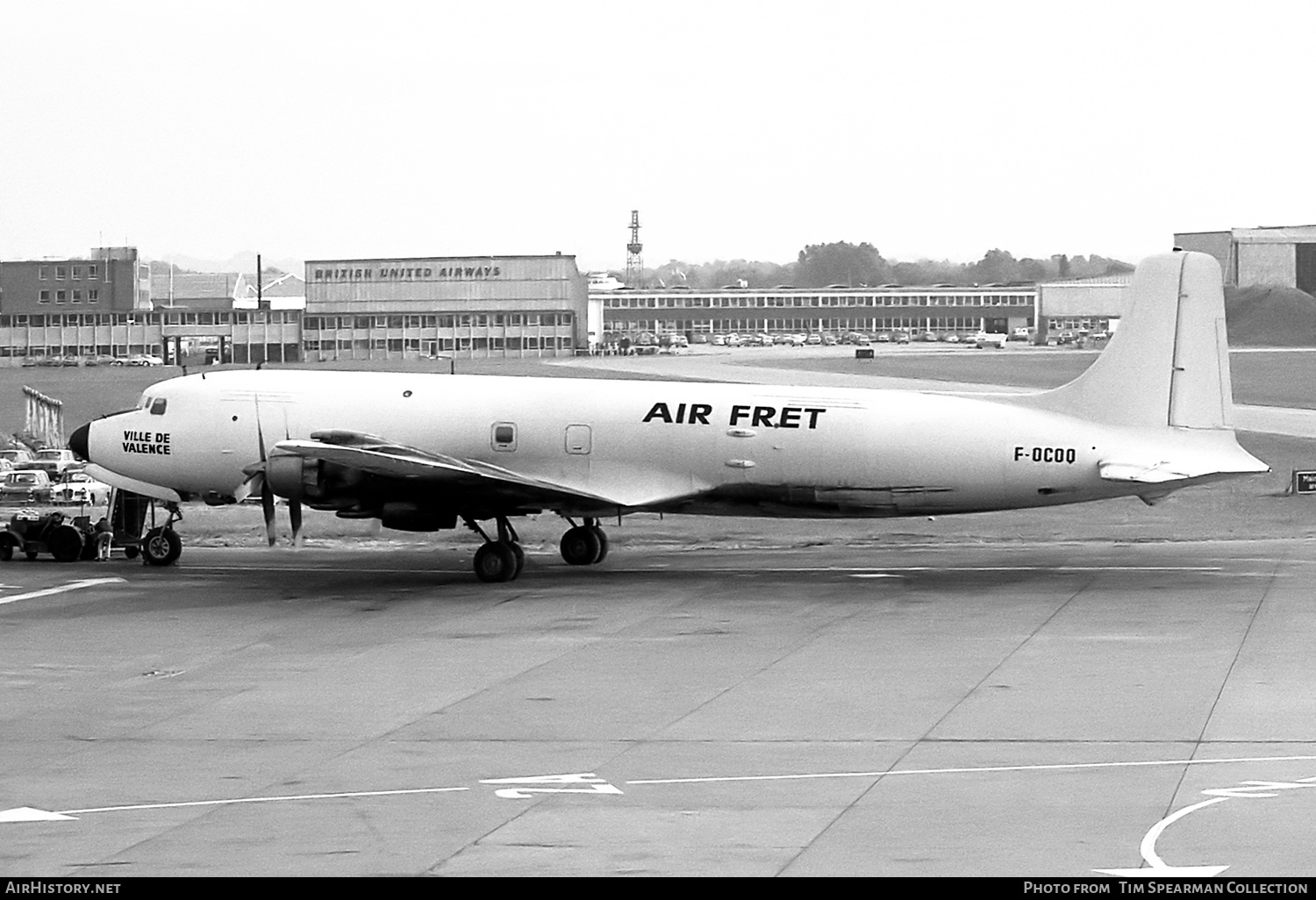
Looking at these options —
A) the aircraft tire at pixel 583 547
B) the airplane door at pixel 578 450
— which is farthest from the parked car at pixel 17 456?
the airplane door at pixel 578 450

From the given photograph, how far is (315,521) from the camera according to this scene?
147ft

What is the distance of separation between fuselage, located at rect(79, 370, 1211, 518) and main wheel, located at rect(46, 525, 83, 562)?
1802 mm

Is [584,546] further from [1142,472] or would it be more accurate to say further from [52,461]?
[52,461]

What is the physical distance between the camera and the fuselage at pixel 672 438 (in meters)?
31.5

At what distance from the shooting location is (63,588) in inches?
1287

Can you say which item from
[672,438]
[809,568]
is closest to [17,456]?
[672,438]

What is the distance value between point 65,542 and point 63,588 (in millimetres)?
4631

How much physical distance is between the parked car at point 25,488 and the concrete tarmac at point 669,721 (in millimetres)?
15034

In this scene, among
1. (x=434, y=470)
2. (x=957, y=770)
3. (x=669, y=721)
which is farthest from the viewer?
(x=434, y=470)

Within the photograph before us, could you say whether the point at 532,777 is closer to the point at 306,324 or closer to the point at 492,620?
the point at 492,620

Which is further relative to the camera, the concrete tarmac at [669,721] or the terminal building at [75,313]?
the terminal building at [75,313]

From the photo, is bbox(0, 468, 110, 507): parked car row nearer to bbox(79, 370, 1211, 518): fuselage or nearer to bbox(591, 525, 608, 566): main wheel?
bbox(79, 370, 1211, 518): fuselage

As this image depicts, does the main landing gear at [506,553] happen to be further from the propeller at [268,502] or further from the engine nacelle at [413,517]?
the propeller at [268,502]

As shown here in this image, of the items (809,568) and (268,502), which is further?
(809,568)
